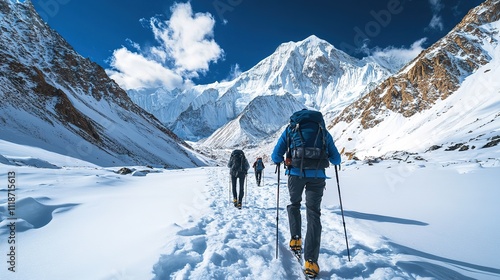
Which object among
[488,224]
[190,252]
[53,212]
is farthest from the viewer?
[53,212]

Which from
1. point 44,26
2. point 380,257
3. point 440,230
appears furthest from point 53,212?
point 44,26

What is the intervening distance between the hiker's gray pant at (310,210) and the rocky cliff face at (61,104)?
41319mm

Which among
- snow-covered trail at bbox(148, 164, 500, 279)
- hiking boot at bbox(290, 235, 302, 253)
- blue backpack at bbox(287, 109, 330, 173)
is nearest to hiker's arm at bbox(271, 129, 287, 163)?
blue backpack at bbox(287, 109, 330, 173)

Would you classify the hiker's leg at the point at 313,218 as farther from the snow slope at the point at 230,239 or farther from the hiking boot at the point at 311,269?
the snow slope at the point at 230,239

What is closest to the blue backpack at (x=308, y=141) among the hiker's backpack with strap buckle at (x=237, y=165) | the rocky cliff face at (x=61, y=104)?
the hiker's backpack with strap buckle at (x=237, y=165)

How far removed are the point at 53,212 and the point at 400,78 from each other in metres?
165

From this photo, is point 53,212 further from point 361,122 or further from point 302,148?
point 361,122

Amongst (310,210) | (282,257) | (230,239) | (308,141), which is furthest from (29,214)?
(308,141)

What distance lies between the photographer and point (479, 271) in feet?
13.0

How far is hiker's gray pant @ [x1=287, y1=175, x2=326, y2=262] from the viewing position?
4.33 m

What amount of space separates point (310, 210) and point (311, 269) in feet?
3.18

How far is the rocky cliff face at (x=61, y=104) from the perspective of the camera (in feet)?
141

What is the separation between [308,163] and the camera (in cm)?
465

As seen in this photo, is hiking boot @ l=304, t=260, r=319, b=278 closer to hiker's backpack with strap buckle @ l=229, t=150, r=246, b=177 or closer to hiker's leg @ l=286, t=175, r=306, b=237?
hiker's leg @ l=286, t=175, r=306, b=237
